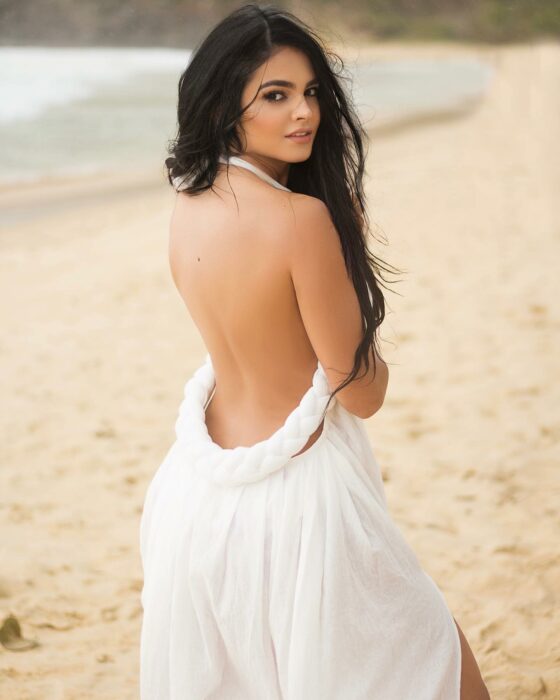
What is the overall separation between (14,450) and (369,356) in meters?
2.84

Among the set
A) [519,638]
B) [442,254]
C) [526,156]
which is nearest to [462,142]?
[526,156]

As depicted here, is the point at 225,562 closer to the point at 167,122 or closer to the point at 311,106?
the point at 311,106

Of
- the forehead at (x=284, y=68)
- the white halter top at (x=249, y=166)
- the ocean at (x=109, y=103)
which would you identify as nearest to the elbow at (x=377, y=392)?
the white halter top at (x=249, y=166)

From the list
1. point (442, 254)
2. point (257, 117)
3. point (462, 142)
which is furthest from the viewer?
point (462, 142)

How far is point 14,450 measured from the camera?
3.98 m

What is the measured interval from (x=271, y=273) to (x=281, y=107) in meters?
0.27

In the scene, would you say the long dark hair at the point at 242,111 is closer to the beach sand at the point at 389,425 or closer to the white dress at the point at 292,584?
the white dress at the point at 292,584

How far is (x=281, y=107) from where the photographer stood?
1.45 metres

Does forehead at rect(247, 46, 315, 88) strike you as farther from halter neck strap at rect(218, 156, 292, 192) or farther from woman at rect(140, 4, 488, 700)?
halter neck strap at rect(218, 156, 292, 192)

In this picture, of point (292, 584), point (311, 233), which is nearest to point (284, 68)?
point (311, 233)

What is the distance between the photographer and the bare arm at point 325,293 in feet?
4.52

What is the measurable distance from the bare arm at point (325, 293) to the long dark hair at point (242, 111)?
19 mm

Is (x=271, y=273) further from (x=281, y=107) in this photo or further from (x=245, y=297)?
(x=281, y=107)

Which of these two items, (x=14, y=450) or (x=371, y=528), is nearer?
(x=371, y=528)
